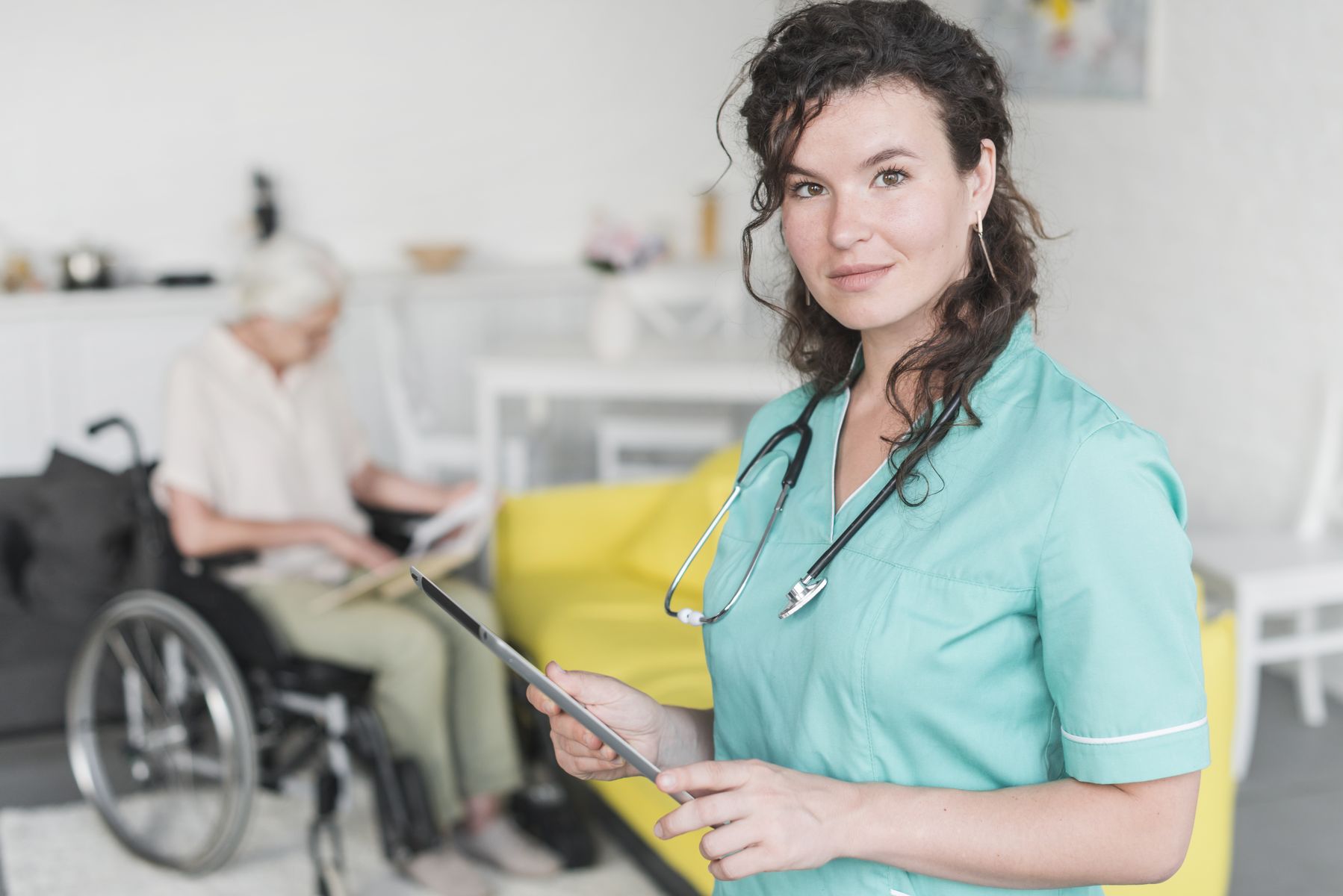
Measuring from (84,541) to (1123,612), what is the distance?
8.49ft

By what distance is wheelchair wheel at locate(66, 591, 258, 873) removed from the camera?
7.91 ft

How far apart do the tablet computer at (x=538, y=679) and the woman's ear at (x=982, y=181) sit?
1.75ft

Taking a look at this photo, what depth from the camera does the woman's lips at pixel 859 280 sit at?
1.06 metres

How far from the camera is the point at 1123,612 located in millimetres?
929

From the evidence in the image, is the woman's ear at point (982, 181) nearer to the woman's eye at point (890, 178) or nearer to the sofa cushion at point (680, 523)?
the woman's eye at point (890, 178)

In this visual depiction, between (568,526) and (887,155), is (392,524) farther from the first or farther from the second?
(887,155)

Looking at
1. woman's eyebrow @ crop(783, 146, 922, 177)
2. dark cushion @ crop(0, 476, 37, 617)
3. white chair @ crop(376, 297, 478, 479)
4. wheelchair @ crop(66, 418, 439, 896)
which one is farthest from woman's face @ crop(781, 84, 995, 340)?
white chair @ crop(376, 297, 478, 479)

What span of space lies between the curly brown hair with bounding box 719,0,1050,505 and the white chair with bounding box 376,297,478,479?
3522mm

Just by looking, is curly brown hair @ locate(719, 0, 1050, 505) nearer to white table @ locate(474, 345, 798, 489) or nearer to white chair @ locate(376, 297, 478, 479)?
white table @ locate(474, 345, 798, 489)

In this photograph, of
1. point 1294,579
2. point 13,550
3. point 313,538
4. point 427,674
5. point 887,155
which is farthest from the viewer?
point 13,550

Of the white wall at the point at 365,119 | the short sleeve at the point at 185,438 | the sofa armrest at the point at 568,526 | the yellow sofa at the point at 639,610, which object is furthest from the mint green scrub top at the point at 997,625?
the white wall at the point at 365,119

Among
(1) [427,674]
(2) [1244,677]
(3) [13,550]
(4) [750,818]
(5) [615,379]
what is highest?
(4) [750,818]

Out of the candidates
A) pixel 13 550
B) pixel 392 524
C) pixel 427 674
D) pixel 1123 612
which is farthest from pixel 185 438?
pixel 1123 612

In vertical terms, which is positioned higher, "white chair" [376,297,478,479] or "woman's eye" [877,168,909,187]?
"woman's eye" [877,168,909,187]
